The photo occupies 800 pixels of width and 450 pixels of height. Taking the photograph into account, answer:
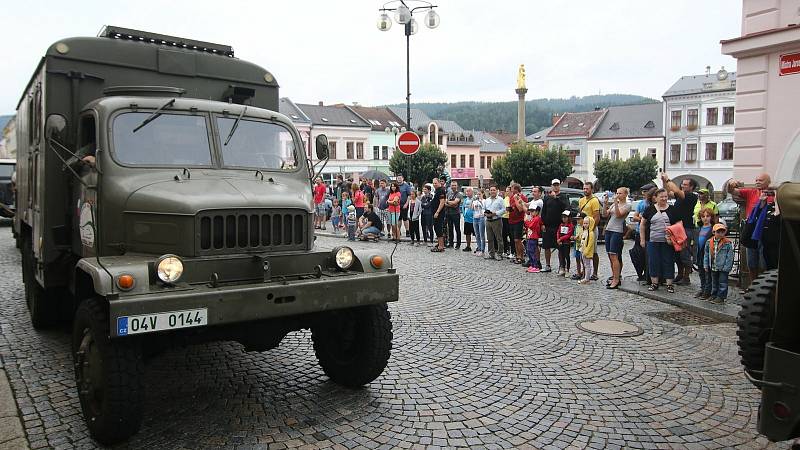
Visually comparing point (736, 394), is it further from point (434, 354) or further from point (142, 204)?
point (142, 204)

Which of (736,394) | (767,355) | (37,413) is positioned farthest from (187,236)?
(736,394)

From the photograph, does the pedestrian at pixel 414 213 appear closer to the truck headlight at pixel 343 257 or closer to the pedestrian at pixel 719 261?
the pedestrian at pixel 719 261

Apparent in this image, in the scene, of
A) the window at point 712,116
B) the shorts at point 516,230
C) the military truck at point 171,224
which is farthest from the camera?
the window at point 712,116

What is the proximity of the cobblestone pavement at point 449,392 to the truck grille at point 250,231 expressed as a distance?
4.33 feet

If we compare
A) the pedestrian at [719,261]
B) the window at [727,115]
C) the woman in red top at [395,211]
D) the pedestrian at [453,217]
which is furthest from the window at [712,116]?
the pedestrian at [719,261]

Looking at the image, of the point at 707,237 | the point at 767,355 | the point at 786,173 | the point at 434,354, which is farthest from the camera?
the point at 786,173

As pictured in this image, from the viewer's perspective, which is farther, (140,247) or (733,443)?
(140,247)

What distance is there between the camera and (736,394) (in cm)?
552

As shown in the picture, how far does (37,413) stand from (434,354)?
365cm

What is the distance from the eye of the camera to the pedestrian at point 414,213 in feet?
57.9

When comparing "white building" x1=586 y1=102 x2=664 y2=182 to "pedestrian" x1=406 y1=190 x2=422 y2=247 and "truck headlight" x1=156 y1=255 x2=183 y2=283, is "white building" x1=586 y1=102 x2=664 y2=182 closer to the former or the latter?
"pedestrian" x1=406 y1=190 x2=422 y2=247

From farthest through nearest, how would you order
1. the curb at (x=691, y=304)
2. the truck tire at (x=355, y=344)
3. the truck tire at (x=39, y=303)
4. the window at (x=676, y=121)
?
the window at (x=676, y=121), the curb at (x=691, y=304), the truck tire at (x=39, y=303), the truck tire at (x=355, y=344)

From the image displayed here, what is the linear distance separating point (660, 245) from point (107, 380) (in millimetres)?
8869

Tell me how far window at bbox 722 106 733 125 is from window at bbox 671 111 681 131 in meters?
4.45
